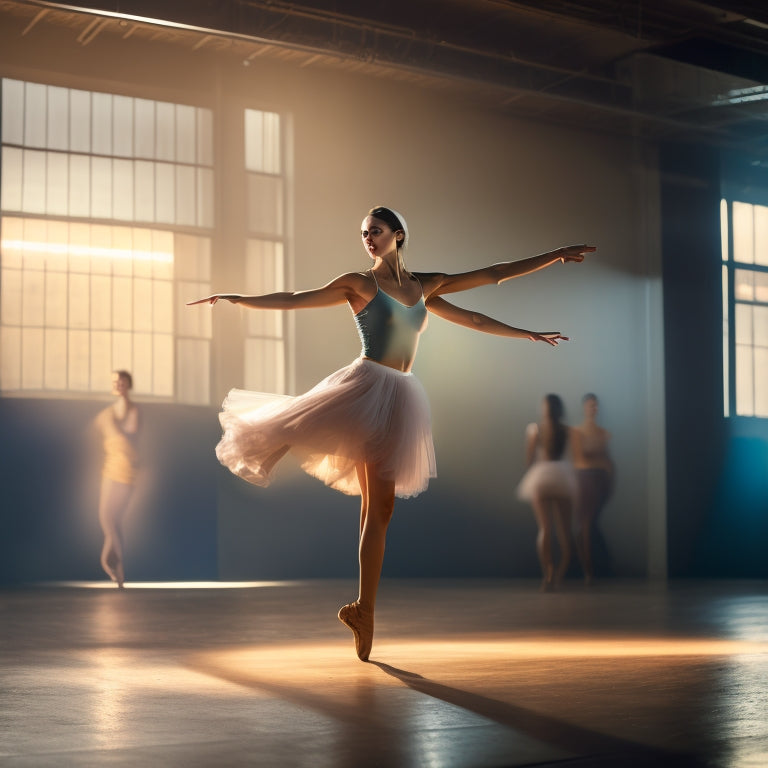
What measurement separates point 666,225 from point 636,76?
1347mm

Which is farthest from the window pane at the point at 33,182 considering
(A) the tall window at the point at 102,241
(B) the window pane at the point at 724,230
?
(B) the window pane at the point at 724,230

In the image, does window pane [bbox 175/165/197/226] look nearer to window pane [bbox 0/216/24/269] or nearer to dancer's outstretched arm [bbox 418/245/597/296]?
window pane [bbox 0/216/24/269]

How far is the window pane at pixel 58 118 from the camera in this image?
8.38 metres

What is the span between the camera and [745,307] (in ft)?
34.8

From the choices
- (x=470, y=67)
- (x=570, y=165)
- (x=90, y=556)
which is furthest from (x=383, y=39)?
(x=90, y=556)

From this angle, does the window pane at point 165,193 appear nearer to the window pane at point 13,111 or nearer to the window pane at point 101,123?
the window pane at point 101,123

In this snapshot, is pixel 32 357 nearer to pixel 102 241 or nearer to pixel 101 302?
pixel 101 302

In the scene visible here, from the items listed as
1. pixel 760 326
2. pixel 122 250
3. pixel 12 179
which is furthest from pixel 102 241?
pixel 760 326

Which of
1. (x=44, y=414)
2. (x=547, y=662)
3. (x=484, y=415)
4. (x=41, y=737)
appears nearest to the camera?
(x=41, y=737)

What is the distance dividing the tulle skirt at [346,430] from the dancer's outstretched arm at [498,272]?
380 millimetres

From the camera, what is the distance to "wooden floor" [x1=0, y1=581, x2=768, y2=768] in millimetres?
2129

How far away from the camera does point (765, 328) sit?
34.9 feet

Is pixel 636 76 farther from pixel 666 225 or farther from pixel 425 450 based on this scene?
pixel 425 450

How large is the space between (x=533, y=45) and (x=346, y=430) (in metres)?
7.05
